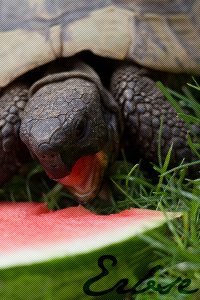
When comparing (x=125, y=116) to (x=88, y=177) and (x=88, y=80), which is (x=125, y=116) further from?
(x=88, y=177)

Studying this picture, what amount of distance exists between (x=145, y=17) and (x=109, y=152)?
107 cm

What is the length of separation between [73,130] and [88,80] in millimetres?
530

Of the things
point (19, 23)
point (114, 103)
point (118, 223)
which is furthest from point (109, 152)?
point (19, 23)

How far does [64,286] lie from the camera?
0.76m

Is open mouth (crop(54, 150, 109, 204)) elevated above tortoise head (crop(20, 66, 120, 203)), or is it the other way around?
tortoise head (crop(20, 66, 120, 203))

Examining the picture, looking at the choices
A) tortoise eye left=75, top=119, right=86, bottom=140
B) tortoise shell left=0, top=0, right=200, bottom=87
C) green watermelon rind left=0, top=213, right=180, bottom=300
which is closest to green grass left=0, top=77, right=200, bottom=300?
green watermelon rind left=0, top=213, right=180, bottom=300

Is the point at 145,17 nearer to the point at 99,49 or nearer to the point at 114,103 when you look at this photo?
the point at 99,49

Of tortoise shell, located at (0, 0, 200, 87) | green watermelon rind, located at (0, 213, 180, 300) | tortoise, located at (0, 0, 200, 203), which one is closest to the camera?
green watermelon rind, located at (0, 213, 180, 300)

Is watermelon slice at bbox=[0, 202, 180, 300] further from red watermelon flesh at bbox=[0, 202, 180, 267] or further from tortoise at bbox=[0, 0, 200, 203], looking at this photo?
tortoise at bbox=[0, 0, 200, 203]

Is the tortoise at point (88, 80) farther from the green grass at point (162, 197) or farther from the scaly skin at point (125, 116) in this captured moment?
the green grass at point (162, 197)

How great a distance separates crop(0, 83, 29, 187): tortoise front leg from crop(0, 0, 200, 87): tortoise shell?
0.13m

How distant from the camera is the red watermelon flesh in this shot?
2.42 ft

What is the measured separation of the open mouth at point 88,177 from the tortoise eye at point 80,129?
179 mm

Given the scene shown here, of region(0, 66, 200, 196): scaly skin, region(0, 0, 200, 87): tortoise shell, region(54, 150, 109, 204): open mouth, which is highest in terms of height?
region(0, 0, 200, 87): tortoise shell
